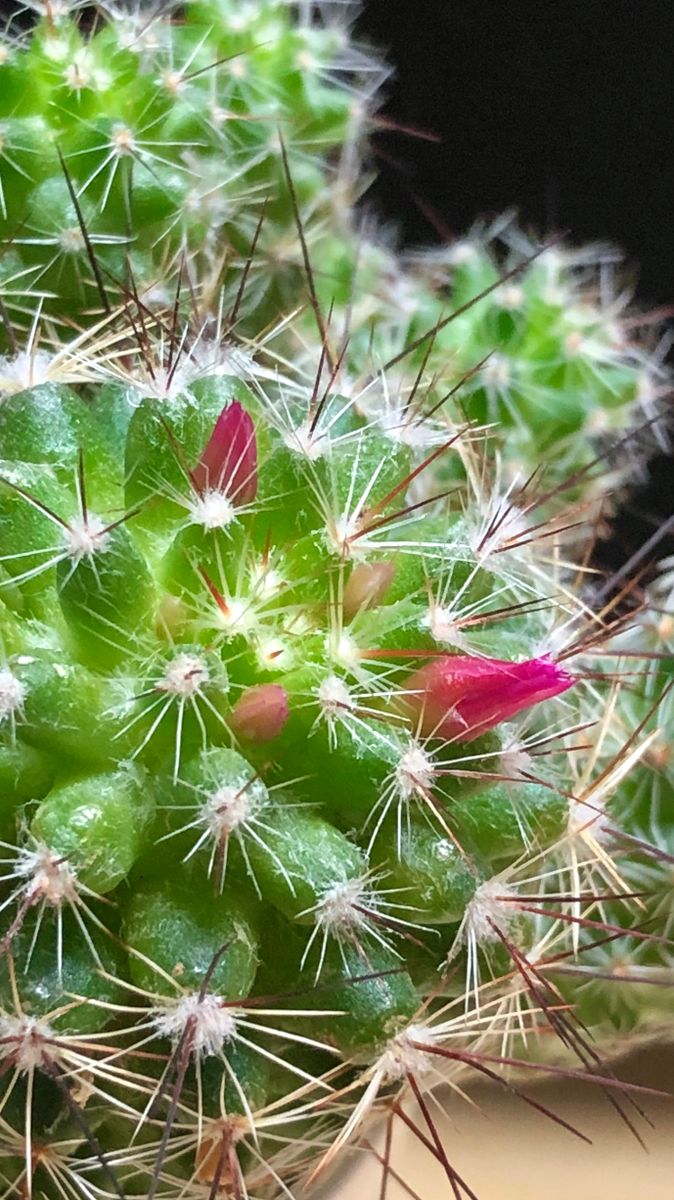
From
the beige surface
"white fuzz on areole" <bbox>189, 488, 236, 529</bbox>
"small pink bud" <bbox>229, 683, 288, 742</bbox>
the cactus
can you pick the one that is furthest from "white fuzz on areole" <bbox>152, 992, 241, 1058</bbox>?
the beige surface

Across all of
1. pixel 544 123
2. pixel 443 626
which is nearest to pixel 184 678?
pixel 443 626

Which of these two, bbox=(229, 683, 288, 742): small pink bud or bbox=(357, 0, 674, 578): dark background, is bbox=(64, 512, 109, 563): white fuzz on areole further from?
bbox=(357, 0, 674, 578): dark background

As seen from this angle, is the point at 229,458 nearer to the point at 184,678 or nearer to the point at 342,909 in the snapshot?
the point at 184,678

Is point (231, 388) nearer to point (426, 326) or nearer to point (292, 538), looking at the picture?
point (292, 538)

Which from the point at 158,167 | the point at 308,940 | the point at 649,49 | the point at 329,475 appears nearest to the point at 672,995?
the point at 308,940

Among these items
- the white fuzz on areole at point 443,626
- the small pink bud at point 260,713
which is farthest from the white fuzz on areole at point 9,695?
the white fuzz on areole at point 443,626

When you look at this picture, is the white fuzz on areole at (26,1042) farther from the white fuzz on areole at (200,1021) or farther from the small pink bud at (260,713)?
the small pink bud at (260,713)

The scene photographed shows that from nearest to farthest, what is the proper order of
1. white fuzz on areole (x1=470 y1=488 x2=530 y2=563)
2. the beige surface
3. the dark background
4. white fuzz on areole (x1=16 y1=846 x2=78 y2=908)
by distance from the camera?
white fuzz on areole (x1=16 y1=846 x2=78 y2=908)
white fuzz on areole (x1=470 y1=488 x2=530 y2=563)
the beige surface
the dark background
